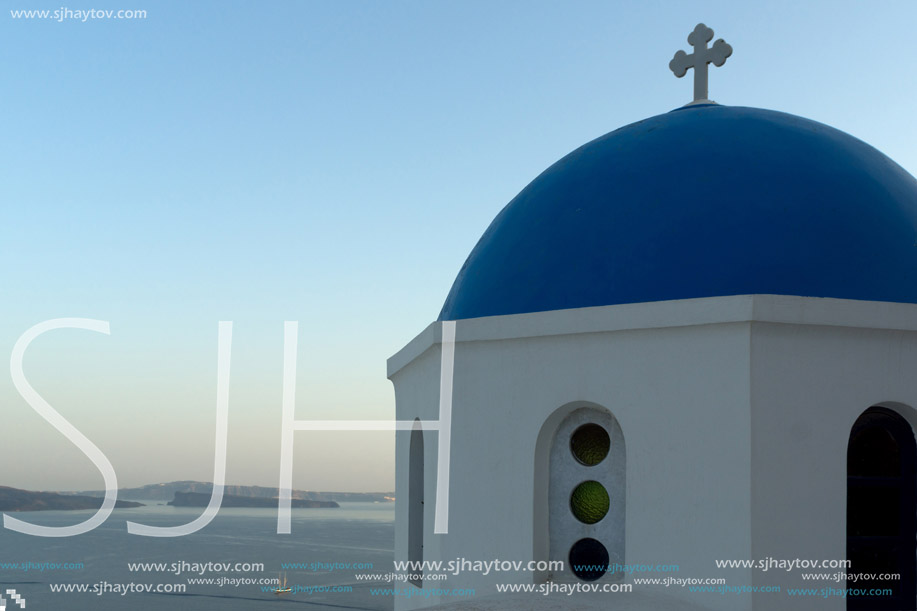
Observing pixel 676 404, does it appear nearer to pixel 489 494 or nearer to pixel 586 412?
pixel 586 412

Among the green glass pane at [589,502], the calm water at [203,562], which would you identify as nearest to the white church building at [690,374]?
the green glass pane at [589,502]

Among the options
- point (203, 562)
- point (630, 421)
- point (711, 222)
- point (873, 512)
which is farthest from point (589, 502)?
point (203, 562)

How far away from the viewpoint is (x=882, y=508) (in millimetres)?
5488

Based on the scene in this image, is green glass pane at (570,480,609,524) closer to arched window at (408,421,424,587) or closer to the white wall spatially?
the white wall

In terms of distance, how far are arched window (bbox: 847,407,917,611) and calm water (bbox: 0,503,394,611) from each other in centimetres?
5745

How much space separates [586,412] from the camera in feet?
18.9

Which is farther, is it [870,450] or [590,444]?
[590,444]

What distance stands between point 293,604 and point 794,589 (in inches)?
2408

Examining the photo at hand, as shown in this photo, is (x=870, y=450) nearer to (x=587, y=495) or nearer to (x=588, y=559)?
(x=587, y=495)

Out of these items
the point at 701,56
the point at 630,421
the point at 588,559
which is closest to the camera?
the point at 630,421

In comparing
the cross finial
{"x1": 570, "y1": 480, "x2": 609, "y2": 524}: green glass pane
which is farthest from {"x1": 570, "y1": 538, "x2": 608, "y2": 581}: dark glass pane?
the cross finial

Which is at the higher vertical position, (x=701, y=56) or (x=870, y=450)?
(x=701, y=56)

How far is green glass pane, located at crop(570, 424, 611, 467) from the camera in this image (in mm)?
5738

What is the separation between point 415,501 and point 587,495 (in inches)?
92.0
